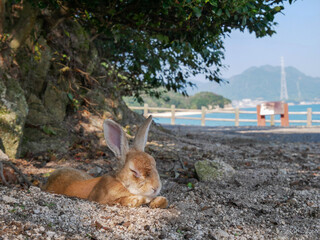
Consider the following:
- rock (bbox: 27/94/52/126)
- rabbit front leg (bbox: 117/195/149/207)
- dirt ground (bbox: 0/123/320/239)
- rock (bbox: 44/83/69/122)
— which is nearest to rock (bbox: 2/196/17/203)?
dirt ground (bbox: 0/123/320/239)

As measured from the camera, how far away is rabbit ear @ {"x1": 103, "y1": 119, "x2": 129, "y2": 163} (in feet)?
9.18

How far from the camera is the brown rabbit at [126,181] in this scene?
259cm

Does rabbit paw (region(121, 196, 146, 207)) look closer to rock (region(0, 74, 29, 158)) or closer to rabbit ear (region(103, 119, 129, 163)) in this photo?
rabbit ear (region(103, 119, 129, 163))

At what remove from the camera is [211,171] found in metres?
4.33

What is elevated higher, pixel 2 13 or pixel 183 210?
pixel 2 13

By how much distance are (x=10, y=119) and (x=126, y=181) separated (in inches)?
109

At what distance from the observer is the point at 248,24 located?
443cm

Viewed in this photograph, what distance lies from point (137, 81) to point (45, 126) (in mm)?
4651

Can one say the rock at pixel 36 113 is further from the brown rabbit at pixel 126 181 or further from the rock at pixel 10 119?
the brown rabbit at pixel 126 181

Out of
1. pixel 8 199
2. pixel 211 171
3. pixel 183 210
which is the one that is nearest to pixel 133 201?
pixel 183 210

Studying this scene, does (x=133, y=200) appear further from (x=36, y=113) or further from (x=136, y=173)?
(x=36, y=113)

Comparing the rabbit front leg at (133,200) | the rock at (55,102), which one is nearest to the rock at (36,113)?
the rock at (55,102)

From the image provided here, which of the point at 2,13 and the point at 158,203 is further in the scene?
the point at 2,13

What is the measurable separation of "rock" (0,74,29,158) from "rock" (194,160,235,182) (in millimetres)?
2695
